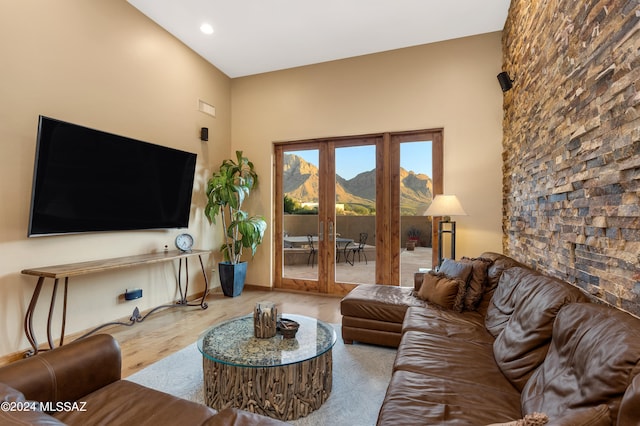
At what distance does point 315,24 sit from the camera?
3910 millimetres

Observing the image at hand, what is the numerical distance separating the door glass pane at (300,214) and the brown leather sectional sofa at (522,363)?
A: 275cm

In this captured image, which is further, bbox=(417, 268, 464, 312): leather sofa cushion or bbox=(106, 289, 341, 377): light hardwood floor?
bbox=(106, 289, 341, 377): light hardwood floor

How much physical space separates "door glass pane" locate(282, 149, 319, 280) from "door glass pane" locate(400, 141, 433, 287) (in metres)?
1.39

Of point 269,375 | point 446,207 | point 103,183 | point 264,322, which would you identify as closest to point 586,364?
point 269,375

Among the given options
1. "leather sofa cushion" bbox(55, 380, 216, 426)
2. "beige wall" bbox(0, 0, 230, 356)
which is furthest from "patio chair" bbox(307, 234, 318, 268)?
"leather sofa cushion" bbox(55, 380, 216, 426)

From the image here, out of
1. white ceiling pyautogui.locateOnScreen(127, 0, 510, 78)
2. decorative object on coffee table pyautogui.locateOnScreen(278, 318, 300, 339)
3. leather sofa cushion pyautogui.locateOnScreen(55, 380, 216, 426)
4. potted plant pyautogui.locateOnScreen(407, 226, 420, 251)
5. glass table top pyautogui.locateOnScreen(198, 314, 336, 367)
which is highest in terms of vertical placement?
white ceiling pyautogui.locateOnScreen(127, 0, 510, 78)

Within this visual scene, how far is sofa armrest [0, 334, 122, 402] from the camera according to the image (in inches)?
47.3

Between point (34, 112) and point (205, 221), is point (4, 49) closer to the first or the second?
point (34, 112)

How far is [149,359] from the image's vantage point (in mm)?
2691

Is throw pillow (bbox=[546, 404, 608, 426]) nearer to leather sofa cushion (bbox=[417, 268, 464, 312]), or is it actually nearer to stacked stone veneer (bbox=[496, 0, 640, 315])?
stacked stone veneer (bbox=[496, 0, 640, 315])

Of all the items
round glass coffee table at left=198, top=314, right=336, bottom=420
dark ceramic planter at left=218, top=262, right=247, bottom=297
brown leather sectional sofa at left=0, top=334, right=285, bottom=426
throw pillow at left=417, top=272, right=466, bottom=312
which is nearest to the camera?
brown leather sectional sofa at left=0, top=334, right=285, bottom=426

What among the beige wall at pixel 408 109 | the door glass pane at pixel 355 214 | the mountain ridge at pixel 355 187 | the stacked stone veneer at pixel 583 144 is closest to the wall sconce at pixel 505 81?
the beige wall at pixel 408 109

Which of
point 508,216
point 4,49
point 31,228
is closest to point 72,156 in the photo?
point 31,228

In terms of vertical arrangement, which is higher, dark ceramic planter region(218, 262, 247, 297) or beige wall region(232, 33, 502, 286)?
beige wall region(232, 33, 502, 286)
